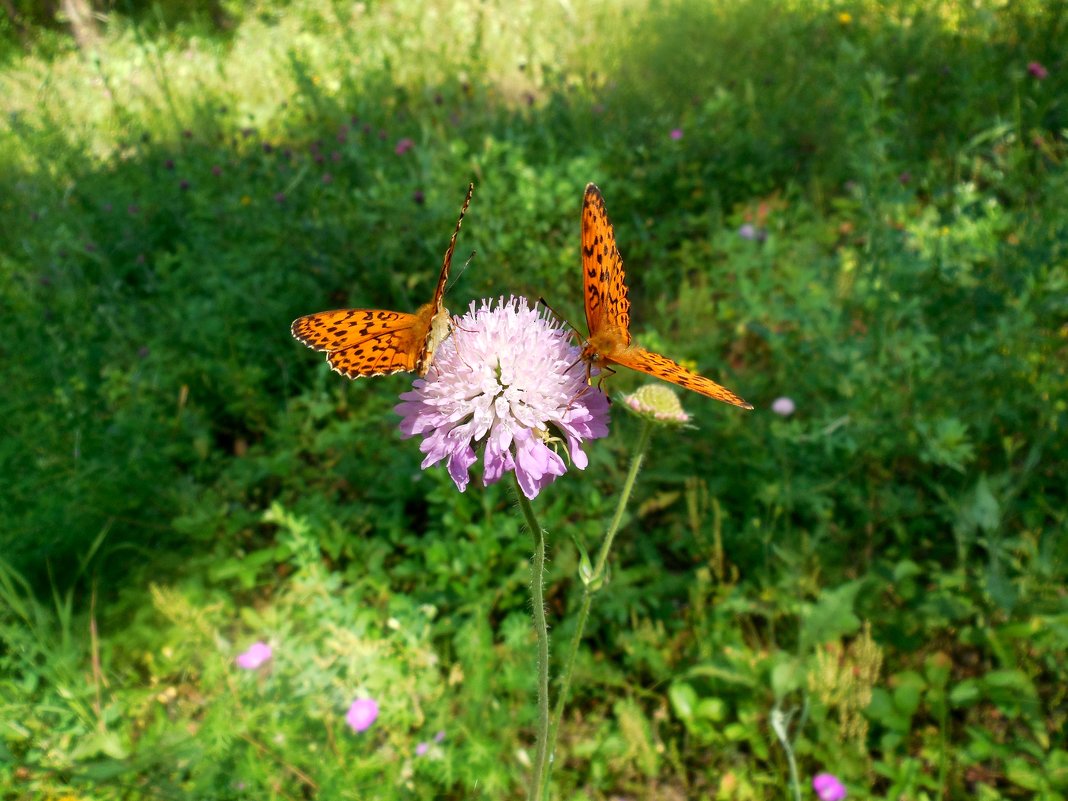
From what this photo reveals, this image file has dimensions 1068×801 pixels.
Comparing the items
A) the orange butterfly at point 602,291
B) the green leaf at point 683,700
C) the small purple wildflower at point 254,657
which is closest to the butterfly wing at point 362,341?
the orange butterfly at point 602,291

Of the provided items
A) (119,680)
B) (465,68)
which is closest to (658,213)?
(465,68)

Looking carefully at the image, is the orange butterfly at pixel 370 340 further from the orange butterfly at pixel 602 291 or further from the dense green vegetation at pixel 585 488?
the dense green vegetation at pixel 585 488

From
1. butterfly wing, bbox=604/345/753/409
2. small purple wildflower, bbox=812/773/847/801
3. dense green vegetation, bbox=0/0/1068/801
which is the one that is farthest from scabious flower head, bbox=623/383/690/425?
small purple wildflower, bbox=812/773/847/801

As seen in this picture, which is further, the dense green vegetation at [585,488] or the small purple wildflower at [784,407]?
the small purple wildflower at [784,407]

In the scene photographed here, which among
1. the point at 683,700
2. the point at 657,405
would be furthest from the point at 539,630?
the point at 683,700

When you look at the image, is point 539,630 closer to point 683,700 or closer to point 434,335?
point 434,335

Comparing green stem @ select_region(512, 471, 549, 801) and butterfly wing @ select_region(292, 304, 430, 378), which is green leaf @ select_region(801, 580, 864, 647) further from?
butterfly wing @ select_region(292, 304, 430, 378)
